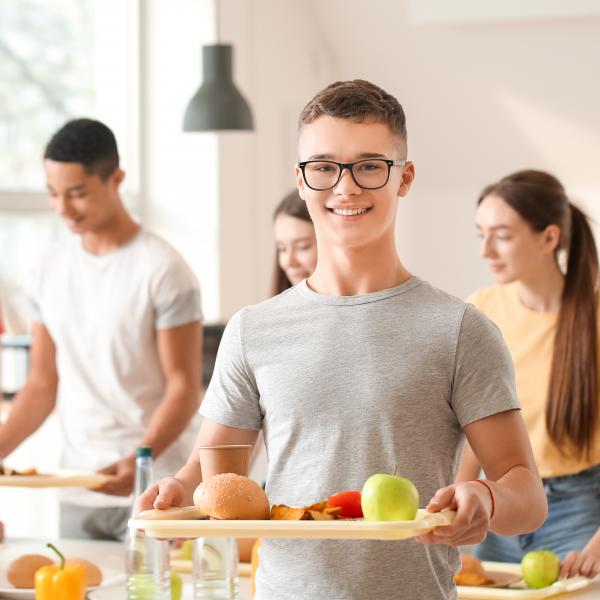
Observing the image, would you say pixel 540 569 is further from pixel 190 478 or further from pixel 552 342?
pixel 190 478

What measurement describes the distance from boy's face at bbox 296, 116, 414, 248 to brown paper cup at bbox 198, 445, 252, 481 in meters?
0.29

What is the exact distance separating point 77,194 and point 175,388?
1.65 ft

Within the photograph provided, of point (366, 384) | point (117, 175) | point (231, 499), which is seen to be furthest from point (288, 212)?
point (231, 499)

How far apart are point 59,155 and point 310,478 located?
4.97ft

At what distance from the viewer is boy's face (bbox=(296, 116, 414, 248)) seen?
4.99ft

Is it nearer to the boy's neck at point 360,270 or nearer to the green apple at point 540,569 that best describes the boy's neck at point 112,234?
the green apple at point 540,569

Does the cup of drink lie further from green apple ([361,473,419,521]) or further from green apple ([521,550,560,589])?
green apple ([361,473,419,521])

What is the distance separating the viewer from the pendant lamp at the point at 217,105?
4863 millimetres

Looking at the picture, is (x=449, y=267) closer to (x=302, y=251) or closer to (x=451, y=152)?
(x=451, y=152)

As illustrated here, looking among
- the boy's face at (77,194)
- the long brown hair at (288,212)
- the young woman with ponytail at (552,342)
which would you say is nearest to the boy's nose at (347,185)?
the young woman with ponytail at (552,342)

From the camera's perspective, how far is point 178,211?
599 cm

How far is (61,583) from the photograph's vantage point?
2129mm

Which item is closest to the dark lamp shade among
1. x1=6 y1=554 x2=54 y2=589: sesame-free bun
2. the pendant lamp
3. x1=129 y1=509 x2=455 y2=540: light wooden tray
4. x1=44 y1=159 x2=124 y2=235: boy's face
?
the pendant lamp

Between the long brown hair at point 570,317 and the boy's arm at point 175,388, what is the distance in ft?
2.57
